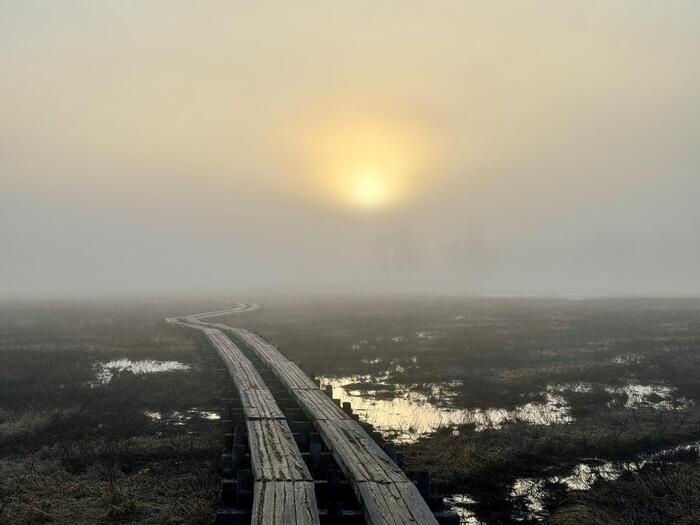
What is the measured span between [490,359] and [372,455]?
16.5m

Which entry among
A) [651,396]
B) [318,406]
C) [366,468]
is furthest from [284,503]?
[651,396]

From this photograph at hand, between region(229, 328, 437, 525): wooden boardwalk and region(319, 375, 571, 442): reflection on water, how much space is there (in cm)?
193

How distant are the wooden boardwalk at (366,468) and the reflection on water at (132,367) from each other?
411 inches

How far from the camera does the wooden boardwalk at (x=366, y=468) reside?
6391mm

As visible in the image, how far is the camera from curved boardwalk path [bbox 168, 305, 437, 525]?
642 centimetres

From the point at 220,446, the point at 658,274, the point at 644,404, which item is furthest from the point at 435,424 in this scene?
the point at 658,274

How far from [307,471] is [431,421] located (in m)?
6.50

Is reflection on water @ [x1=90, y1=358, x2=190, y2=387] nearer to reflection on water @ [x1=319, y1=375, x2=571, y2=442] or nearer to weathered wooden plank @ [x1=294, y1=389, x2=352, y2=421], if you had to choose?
reflection on water @ [x1=319, y1=375, x2=571, y2=442]

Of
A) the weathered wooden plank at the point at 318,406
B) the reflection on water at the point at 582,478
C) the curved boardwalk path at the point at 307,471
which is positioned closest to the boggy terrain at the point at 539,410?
the reflection on water at the point at 582,478

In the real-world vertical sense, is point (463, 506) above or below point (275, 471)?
below

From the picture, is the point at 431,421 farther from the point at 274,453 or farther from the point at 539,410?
the point at 274,453

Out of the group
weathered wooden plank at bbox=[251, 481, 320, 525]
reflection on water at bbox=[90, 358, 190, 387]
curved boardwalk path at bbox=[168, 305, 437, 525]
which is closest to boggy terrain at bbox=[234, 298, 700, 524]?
curved boardwalk path at bbox=[168, 305, 437, 525]

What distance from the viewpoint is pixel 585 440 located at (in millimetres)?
11445

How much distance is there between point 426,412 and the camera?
14602 millimetres
